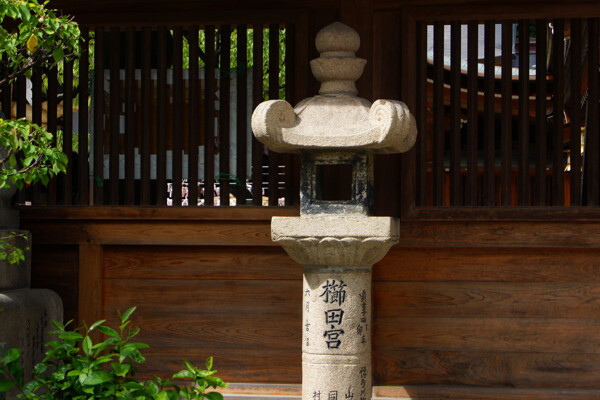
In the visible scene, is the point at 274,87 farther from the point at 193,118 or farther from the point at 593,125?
the point at 593,125

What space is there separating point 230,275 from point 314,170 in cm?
166

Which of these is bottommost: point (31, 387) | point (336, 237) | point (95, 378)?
point (31, 387)

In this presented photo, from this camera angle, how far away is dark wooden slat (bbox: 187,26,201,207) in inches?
276

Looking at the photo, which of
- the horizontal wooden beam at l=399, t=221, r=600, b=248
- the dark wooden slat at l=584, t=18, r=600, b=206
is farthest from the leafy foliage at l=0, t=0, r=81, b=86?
the dark wooden slat at l=584, t=18, r=600, b=206

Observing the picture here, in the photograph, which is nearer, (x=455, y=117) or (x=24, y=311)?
(x=24, y=311)

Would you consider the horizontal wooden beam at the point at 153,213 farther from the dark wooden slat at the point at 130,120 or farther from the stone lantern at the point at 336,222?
the stone lantern at the point at 336,222

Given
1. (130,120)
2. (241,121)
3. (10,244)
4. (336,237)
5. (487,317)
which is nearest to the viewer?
(336,237)

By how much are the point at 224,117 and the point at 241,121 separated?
6.3 inches

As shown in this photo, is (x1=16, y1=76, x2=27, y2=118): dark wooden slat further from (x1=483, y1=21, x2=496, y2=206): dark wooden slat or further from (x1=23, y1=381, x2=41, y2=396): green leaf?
(x1=483, y1=21, x2=496, y2=206): dark wooden slat

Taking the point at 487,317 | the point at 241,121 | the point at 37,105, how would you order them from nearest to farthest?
the point at 487,317 → the point at 241,121 → the point at 37,105

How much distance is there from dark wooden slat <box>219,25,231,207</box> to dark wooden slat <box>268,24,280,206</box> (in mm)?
390

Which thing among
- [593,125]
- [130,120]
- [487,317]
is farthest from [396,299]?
[130,120]

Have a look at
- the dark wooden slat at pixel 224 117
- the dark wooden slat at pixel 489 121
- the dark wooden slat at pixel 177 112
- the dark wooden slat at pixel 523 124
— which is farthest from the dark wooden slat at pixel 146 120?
the dark wooden slat at pixel 523 124

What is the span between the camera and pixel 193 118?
7051 millimetres
